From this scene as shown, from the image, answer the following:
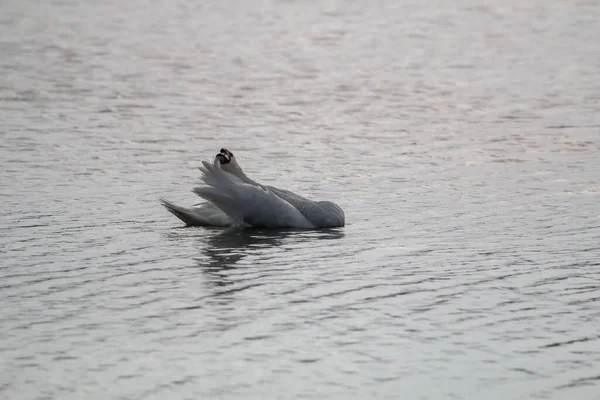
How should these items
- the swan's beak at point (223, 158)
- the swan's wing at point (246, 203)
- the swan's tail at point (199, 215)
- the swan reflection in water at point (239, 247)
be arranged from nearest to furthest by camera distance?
the swan reflection in water at point (239, 247)
the swan's wing at point (246, 203)
the swan's tail at point (199, 215)
the swan's beak at point (223, 158)

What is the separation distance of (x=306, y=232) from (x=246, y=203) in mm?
591

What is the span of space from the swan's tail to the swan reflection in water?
17 centimetres

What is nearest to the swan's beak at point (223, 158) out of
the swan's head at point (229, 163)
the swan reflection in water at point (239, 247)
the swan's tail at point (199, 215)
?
the swan's head at point (229, 163)

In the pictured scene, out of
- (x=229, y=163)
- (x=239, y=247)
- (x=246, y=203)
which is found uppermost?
(x=229, y=163)

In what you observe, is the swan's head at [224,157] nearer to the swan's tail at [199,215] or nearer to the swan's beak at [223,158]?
the swan's beak at [223,158]

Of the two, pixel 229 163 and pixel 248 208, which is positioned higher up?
pixel 229 163

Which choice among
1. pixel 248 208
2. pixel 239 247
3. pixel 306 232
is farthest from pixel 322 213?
pixel 239 247

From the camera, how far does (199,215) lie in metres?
12.2

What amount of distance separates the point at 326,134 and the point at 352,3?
17.0 m

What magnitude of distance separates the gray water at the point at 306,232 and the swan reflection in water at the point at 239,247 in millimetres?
34

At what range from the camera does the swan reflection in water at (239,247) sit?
33.8 ft

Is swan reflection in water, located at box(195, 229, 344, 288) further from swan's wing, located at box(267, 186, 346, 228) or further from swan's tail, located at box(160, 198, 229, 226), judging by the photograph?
swan's tail, located at box(160, 198, 229, 226)

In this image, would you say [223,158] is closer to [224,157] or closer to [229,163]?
[224,157]

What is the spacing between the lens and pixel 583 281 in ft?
32.9
